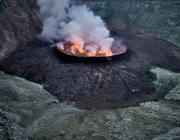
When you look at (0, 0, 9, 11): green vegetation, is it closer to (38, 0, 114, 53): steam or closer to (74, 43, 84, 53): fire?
(38, 0, 114, 53): steam

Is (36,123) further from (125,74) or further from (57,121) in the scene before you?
(125,74)

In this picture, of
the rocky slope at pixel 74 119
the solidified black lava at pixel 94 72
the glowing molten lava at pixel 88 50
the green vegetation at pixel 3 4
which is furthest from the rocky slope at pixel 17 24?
the rocky slope at pixel 74 119

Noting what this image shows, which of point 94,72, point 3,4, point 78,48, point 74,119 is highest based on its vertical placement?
→ point 3,4

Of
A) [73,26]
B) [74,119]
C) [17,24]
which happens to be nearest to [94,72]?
[74,119]

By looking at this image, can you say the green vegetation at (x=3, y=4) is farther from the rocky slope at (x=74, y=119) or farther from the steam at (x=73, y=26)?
the rocky slope at (x=74, y=119)

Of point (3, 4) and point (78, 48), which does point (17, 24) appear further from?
point (78, 48)

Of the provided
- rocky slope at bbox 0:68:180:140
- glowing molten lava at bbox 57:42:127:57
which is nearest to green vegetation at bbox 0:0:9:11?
glowing molten lava at bbox 57:42:127:57

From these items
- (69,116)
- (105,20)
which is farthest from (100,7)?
(69,116)
